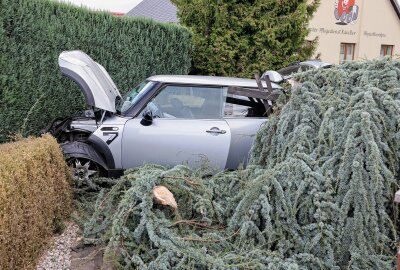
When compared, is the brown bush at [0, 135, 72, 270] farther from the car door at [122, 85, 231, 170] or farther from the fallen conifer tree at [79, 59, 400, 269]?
the car door at [122, 85, 231, 170]

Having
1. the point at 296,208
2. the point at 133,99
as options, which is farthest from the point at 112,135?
the point at 296,208

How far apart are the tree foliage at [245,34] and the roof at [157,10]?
11057 millimetres

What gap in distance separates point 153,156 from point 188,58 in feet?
15.9

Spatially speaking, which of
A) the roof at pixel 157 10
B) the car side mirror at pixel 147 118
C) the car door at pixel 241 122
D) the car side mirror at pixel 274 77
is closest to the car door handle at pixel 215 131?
the car door at pixel 241 122

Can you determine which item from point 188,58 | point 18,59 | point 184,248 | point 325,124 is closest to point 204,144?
point 325,124

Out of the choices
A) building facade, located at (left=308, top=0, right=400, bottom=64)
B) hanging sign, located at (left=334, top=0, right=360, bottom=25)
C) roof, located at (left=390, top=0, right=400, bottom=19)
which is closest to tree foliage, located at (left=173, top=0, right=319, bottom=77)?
building facade, located at (left=308, top=0, right=400, bottom=64)

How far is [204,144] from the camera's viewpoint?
5328mm

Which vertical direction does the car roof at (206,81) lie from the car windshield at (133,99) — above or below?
above

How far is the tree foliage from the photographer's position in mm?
9602

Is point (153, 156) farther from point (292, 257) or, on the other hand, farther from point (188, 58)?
point (188, 58)

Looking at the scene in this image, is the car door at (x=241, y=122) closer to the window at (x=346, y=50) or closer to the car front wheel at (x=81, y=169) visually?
the car front wheel at (x=81, y=169)

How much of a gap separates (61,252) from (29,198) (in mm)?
751

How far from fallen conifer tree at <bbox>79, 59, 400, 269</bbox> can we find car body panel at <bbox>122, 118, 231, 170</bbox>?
3.47 ft

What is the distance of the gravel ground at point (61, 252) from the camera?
3.73 meters
